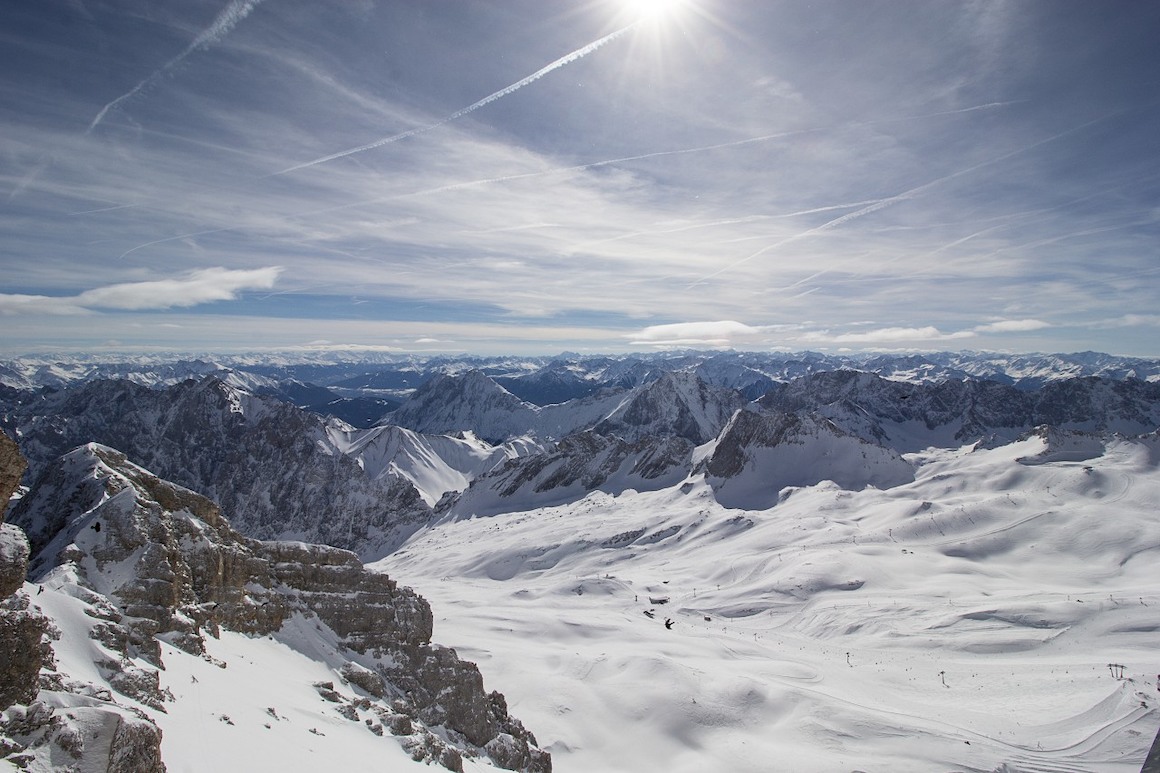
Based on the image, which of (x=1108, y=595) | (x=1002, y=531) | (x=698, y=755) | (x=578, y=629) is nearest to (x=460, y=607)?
(x=578, y=629)

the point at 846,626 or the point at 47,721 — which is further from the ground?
the point at 47,721

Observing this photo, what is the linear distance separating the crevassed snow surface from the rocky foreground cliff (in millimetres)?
12727

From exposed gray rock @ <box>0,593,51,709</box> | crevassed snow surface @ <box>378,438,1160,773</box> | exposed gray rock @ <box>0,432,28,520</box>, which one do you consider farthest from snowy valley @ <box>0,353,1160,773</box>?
exposed gray rock @ <box>0,432,28,520</box>

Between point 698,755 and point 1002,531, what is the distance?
347 feet

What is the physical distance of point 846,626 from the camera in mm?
85875

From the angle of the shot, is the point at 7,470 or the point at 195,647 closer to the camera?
the point at 7,470

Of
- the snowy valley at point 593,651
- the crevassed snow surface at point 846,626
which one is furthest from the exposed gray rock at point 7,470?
the crevassed snow surface at point 846,626

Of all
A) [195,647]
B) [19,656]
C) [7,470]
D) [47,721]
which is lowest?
[195,647]

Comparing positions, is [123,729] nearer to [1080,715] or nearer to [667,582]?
[1080,715]

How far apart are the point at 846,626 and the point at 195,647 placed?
8322 centimetres

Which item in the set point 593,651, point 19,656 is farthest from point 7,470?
point 593,651

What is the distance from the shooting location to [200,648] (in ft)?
101

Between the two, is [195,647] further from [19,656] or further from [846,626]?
[846,626]

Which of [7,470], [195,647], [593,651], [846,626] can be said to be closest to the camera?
[7,470]
